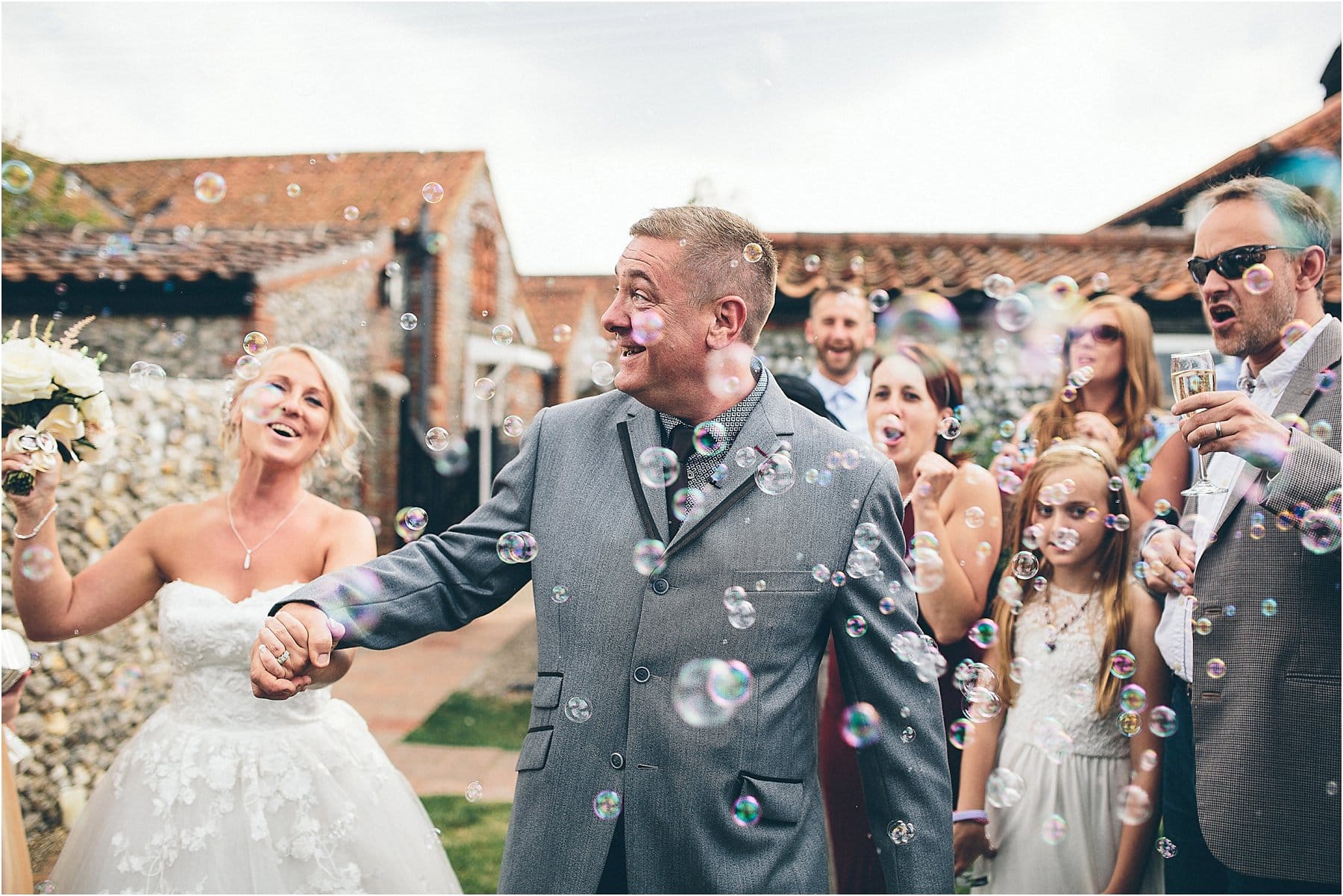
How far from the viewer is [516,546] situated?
203cm

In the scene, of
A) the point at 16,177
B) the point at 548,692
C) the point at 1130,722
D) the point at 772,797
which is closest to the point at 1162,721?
the point at 1130,722

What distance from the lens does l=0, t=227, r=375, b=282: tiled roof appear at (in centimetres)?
827

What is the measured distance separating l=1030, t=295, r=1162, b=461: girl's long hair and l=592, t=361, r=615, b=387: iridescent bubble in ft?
4.97

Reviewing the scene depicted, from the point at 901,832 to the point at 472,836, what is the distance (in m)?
3.16

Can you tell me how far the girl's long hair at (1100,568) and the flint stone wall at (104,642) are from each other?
11.3ft

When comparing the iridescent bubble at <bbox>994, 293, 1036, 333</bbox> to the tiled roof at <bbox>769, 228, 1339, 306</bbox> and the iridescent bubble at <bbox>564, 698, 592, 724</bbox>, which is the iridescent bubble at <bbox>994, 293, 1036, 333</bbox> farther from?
the tiled roof at <bbox>769, 228, 1339, 306</bbox>

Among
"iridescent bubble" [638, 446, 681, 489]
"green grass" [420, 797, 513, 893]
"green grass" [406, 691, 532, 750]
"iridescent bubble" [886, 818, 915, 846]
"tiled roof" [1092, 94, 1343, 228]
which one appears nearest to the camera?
"iridescent bubble" [886, 818, 915, 846]

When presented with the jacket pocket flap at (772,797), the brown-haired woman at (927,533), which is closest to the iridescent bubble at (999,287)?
the brown-haired woman at (927,533)

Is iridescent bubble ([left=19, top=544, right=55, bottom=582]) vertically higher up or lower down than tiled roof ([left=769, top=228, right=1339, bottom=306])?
lower down

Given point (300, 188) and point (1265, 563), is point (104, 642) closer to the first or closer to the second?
point (1265, 563)

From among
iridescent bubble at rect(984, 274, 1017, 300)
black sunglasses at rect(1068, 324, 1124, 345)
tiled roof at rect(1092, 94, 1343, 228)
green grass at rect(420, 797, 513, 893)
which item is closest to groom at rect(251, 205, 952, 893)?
black sunglasses at rect(1068, 324, 1124, 345)

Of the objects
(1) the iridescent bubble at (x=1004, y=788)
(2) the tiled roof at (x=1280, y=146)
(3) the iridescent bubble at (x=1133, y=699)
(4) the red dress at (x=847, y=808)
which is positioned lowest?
(4) the red dress at (x=847, y=808)

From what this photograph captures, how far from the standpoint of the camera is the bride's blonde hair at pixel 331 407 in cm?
280

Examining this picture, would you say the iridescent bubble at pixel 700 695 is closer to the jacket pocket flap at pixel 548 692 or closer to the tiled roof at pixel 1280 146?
the jacket pocket flap at pixel 548 692
